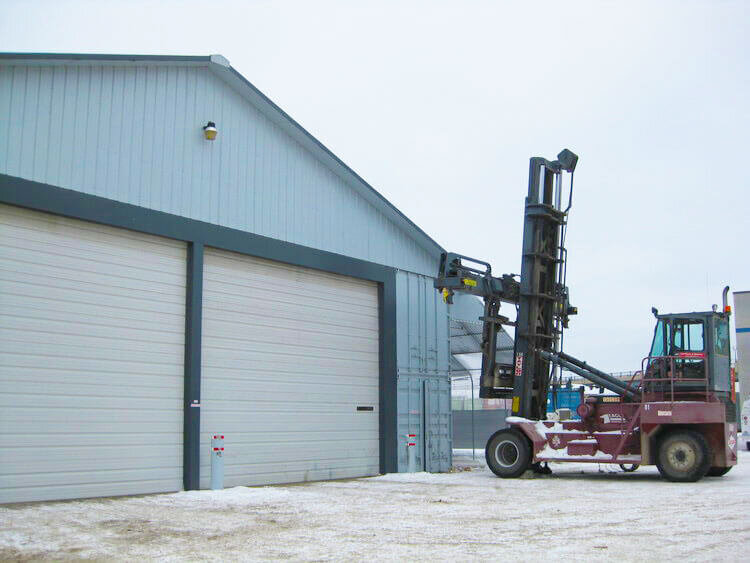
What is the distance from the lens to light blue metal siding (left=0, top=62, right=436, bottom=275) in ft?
41.0

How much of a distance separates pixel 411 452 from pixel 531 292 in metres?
4.44

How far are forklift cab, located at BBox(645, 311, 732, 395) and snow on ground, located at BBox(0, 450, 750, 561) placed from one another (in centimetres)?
209

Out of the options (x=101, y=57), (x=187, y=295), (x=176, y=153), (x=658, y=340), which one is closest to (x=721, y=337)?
(x=658, y=340)

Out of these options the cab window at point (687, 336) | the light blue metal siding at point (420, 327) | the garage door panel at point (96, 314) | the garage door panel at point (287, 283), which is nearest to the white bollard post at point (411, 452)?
the light blue metal siding at point (420, 327)

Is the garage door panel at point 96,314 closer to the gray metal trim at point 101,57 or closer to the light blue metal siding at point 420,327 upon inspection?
the gray metal trim at point 101,57

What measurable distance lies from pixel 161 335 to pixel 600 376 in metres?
9.10

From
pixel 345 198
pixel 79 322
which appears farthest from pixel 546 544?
pixel 345 198

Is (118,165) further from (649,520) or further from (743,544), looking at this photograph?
(743,544)

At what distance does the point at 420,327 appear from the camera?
19.5m

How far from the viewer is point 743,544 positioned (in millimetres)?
A: 8156

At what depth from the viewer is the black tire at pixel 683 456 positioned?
15.4 metres

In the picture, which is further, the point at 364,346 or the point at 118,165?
the point at 364,346

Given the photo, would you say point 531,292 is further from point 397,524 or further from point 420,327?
point 397,524

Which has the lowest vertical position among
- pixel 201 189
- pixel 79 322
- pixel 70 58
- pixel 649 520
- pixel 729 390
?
pixel 649 520
